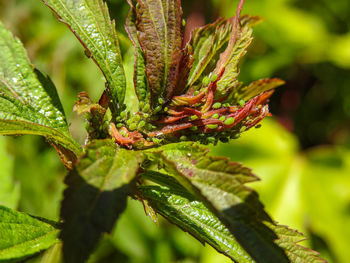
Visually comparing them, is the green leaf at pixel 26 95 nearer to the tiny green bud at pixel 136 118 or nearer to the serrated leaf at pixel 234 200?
the tiny green bud at pixel 136 118

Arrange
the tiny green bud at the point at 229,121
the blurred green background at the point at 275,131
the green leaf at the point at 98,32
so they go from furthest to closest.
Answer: the blurred green background at the point at 275,131 → the green leaf at the point at 98,32 → the tiny green bud at the point at 229,121

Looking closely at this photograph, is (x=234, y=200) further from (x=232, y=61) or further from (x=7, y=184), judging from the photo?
(x=7, y=184)

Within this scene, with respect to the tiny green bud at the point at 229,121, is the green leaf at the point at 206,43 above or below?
above

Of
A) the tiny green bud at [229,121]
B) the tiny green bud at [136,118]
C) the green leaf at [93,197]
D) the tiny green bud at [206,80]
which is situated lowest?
the green leaf at [93,197]

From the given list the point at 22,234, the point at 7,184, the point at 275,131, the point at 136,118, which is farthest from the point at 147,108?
the point at 275,131

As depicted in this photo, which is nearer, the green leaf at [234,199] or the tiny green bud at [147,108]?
the green leaf at [234,199]

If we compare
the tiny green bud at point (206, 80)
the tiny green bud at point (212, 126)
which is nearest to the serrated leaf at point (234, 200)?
the tiny green bud at point (212, 126)

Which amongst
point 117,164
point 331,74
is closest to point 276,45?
point 331,74

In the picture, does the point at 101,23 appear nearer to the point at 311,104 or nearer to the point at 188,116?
the point at 188,116

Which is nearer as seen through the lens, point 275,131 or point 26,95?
point 26,95
